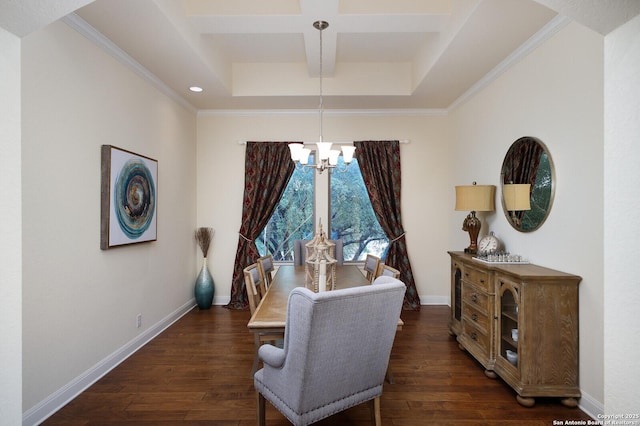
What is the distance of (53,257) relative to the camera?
2459mm

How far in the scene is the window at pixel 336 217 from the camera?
205 inches

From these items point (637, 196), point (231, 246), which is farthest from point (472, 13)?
point (231, 246)

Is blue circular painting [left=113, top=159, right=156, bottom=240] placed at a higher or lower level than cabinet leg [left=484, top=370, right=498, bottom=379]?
higher

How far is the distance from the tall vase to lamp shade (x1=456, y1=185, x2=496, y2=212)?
11.0 feet

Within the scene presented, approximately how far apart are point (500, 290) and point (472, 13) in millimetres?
2066

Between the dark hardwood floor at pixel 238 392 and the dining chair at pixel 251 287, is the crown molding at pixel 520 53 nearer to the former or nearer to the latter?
the dark hardwood floor at pixel 238 392

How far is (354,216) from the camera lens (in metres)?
5.21

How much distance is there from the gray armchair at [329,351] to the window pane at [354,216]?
10.5 ft

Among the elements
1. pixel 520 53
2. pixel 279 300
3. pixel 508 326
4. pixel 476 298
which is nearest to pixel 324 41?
→ pixel 520 53

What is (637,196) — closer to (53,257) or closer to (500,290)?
(500,290)

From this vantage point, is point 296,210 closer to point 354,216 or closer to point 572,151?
point 354,216

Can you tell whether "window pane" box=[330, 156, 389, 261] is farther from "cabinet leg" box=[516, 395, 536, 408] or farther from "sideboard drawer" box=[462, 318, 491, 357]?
"cabinet leg" box=[516, 395, 536, 408]

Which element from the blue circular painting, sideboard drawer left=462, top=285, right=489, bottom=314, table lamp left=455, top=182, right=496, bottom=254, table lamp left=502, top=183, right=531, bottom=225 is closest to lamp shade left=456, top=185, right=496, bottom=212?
table lamp left=455, top=182, right=496, bottom=254

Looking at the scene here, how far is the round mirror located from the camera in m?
2.85
